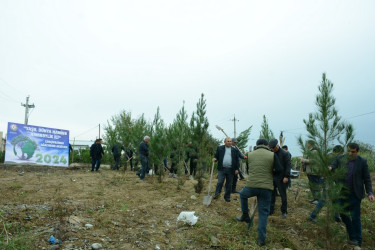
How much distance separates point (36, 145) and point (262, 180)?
13.6 metres

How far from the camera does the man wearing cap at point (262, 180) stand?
485 centimetres

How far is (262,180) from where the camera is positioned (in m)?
4.88

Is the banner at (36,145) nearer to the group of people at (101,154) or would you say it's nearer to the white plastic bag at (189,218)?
the group of people at (101,154)

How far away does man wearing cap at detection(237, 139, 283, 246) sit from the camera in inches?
191

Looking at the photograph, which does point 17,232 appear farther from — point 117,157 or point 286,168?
point 117,157

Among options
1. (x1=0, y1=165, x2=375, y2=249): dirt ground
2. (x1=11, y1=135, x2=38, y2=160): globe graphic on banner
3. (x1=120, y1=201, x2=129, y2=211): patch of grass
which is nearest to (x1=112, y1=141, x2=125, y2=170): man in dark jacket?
(x1=11, y1=135, x2=38, y2=160): globe graphic on banner

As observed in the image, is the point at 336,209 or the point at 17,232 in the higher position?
the point at 336,209

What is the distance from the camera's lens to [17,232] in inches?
169

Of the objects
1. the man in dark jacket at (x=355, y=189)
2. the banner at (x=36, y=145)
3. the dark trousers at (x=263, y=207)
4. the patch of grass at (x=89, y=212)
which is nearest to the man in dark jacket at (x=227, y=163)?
the dark trousers at (x=263, y=207)

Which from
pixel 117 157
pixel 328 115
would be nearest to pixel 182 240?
pixel 328 115

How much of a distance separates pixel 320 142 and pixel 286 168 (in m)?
1.61

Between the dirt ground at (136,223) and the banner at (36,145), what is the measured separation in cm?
653

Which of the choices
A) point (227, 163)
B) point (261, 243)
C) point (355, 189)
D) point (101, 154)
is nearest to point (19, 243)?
point (261, 243)

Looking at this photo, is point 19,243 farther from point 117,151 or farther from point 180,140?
point 117,151
